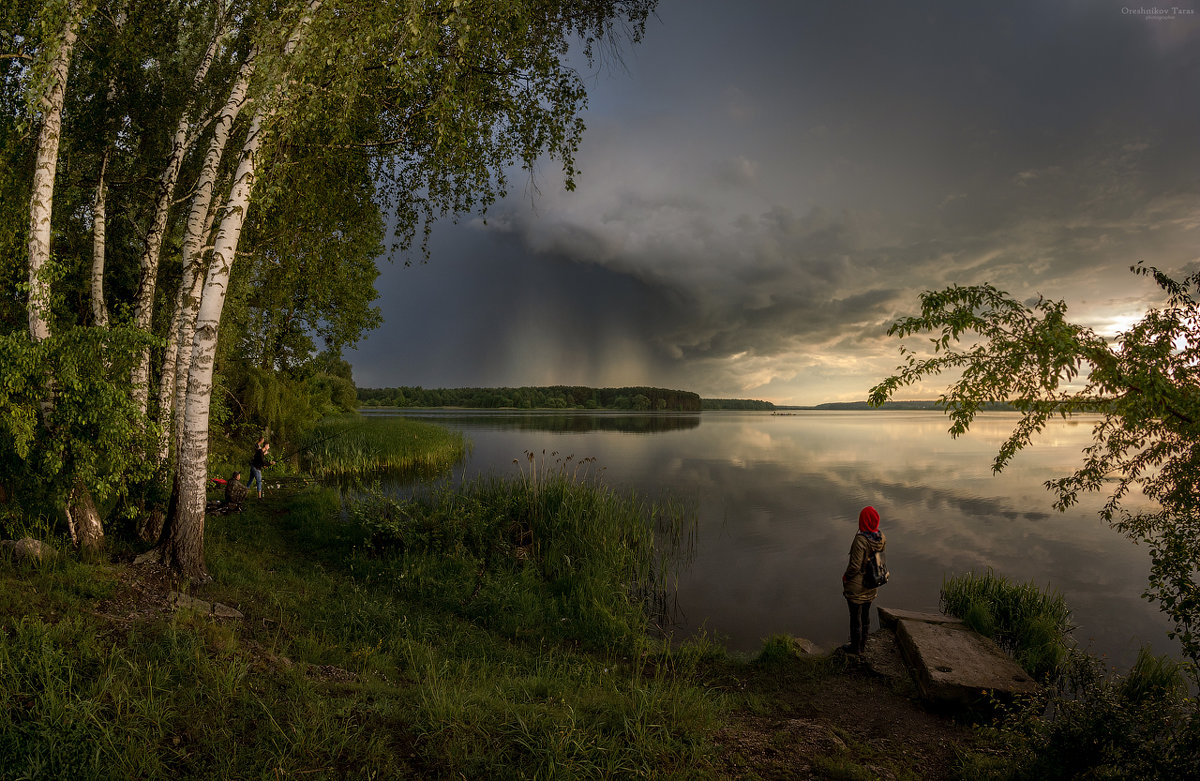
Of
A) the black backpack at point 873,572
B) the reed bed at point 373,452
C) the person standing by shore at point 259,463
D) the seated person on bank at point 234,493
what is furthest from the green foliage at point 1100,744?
the reed bed at point 373,452

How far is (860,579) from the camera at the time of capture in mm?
7266

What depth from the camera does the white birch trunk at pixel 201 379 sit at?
638 centimetres

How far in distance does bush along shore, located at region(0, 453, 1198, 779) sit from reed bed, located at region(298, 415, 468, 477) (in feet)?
42.7

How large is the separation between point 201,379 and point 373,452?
18.0 m

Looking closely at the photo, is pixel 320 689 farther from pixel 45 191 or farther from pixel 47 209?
pixel 45 191

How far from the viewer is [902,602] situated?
10047 mm

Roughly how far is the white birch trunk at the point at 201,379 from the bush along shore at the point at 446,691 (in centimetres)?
40

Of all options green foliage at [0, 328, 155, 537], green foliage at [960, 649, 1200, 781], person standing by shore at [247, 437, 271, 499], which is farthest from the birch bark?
green foliage at [960, 649, 1200, 781]

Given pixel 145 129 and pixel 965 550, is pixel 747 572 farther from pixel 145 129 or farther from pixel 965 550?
pixel 145 129

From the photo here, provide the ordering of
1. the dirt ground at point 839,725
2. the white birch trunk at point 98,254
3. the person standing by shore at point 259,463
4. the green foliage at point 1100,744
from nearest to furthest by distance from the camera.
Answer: the green foliage at point 1100,744 → the dirt ground at point 839,725 → the white birch trunk at point 98,254 → the person standing by shore at point 259,463

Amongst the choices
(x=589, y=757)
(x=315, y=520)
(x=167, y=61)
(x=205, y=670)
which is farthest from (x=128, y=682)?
(x=167, y=61)

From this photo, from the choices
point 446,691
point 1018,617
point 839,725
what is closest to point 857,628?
point 839,725

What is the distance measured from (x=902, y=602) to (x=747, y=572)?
3101 millimetres

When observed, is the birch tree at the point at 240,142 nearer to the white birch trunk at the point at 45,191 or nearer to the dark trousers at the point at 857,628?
the white birch trunk at the point at 45,191
